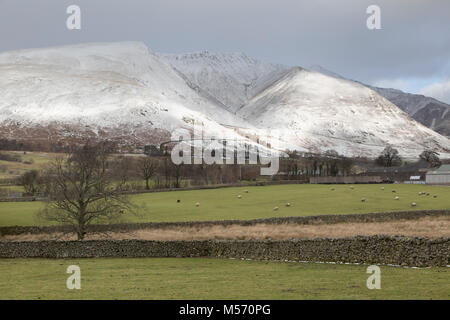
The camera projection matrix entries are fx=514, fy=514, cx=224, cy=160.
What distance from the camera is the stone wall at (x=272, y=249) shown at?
29000 mm

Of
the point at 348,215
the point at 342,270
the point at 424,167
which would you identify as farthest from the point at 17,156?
the point at 342,270

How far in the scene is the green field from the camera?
238 ft

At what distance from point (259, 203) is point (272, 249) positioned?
47366mm

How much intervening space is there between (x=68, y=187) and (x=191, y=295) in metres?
39.2

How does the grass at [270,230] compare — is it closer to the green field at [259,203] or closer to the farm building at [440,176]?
the green field at [259,203]

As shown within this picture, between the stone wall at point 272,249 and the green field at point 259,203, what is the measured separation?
21.5m

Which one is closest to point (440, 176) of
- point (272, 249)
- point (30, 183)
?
point (30, 183)

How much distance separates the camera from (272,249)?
128 feet

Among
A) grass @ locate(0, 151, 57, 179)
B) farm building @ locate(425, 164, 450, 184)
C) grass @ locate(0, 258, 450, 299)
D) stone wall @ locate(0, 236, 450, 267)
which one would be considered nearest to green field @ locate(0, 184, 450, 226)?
farm building @ locate(425, 164, 450, 184)

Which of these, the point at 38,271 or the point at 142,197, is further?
the point at 142,197

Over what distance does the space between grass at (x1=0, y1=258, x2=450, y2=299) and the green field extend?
108 feet

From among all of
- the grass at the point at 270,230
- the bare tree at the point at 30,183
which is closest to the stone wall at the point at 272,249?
the grass at the point at 270,230

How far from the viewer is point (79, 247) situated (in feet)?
154
